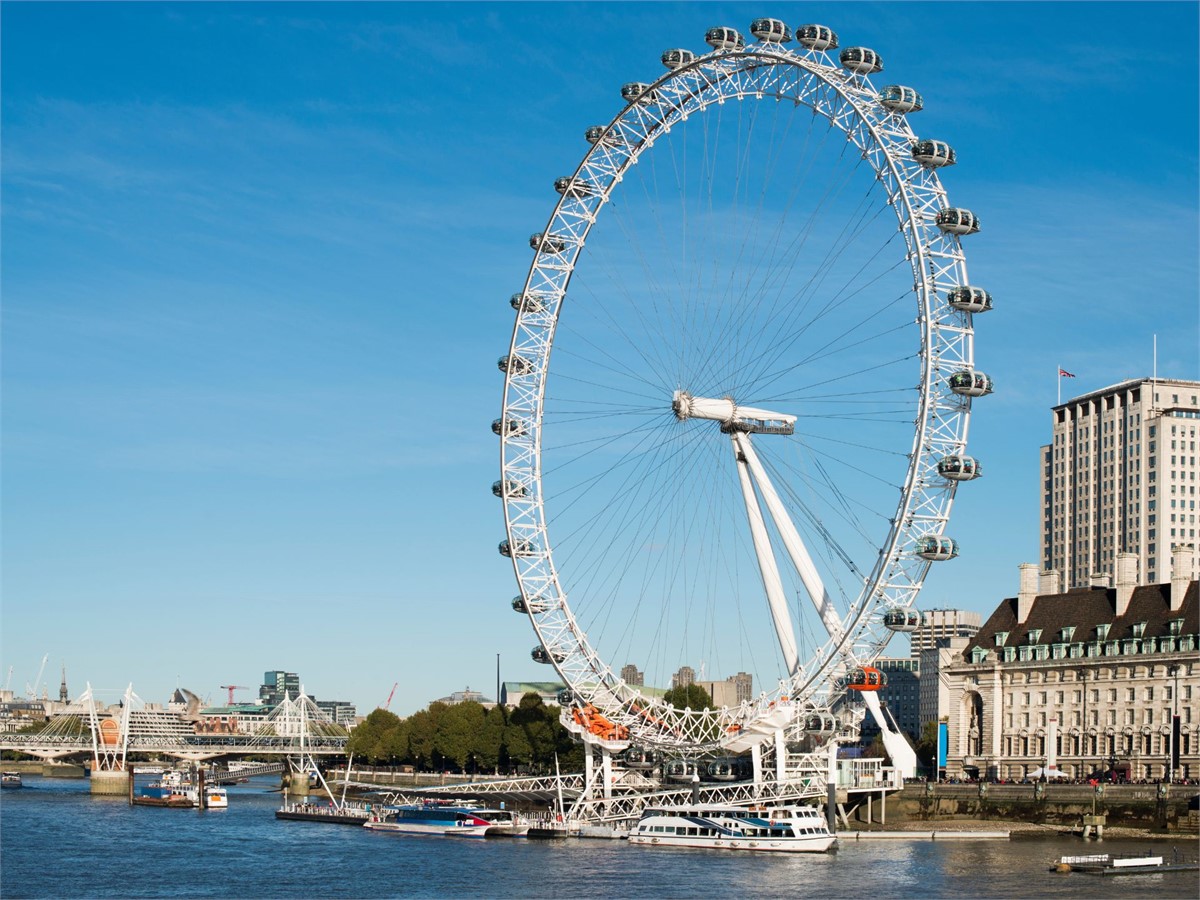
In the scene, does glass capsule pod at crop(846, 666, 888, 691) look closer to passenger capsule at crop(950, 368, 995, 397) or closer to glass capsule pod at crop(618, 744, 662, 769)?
passenger capsule at crop(950, 368, 995, 397)

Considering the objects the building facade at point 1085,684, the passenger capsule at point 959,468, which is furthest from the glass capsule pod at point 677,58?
the building facade at point 1085,684

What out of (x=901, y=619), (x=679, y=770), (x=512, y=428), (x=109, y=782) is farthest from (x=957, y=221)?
(x=109, y=782)

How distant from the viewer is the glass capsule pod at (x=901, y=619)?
84688 mm

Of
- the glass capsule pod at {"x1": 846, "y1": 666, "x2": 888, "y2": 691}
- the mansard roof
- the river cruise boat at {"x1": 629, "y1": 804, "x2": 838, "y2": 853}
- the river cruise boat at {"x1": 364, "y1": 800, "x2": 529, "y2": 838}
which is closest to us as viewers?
the river cruise boat at {"x1": 629, "y1": 804, "x2": 838, "y2": 853}

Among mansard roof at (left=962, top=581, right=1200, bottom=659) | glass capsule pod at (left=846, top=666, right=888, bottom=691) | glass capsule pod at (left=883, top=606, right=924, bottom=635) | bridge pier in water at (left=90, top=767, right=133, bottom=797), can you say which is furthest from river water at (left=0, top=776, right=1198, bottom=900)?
bridge pier in water at (left=90, top=767, right=133, bottom=797)

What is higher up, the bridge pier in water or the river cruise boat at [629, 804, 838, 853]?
the river cruise boat at [629, 804, 838, 853]

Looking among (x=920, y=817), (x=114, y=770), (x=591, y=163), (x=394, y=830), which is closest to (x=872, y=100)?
(x=591, y=163)

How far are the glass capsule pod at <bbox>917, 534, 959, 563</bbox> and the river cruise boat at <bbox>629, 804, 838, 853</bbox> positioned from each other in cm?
1564

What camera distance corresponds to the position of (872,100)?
283 feet

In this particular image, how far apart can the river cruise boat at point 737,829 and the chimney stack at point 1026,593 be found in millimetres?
32523

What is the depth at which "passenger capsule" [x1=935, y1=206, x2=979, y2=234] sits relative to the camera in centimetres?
8388

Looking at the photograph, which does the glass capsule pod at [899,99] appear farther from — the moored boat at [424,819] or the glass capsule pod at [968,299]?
the moored boat at [424,819]

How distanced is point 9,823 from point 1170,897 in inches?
3248

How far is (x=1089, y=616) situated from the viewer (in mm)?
115438
